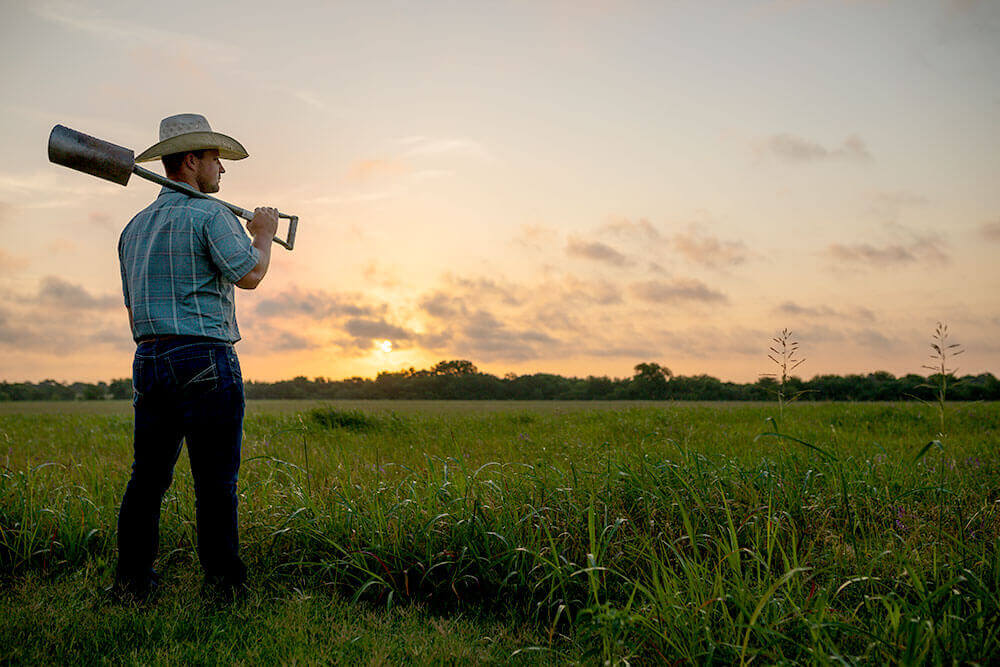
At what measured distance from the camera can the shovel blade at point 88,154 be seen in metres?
4.41

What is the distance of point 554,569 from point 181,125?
3958 millimetres

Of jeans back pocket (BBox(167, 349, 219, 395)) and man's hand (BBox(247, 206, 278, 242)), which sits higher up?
man's hand (BBox(247, 206, 278, 242))

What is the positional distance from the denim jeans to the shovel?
1150 millimetres

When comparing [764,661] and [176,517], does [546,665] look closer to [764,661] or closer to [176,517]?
[764,661]

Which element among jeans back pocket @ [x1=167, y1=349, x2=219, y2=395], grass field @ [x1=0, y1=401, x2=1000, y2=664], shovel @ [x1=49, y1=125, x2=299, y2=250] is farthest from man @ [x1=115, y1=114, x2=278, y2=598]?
grass field @ [x1=0, y1=401, x2=1000, y2=664]

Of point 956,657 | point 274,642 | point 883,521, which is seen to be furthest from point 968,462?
point 274,642

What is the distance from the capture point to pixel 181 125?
15.0 feet

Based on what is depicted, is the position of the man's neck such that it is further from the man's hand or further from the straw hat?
the man's hand

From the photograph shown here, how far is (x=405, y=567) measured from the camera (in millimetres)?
4586

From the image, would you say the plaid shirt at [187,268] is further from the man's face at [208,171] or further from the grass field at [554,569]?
the grass field at [554,569]

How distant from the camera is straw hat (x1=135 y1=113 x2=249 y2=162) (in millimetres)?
4473

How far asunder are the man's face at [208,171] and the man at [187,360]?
38 mm

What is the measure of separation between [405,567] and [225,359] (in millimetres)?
1885

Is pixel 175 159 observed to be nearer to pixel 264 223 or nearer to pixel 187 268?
pixel 264 223
